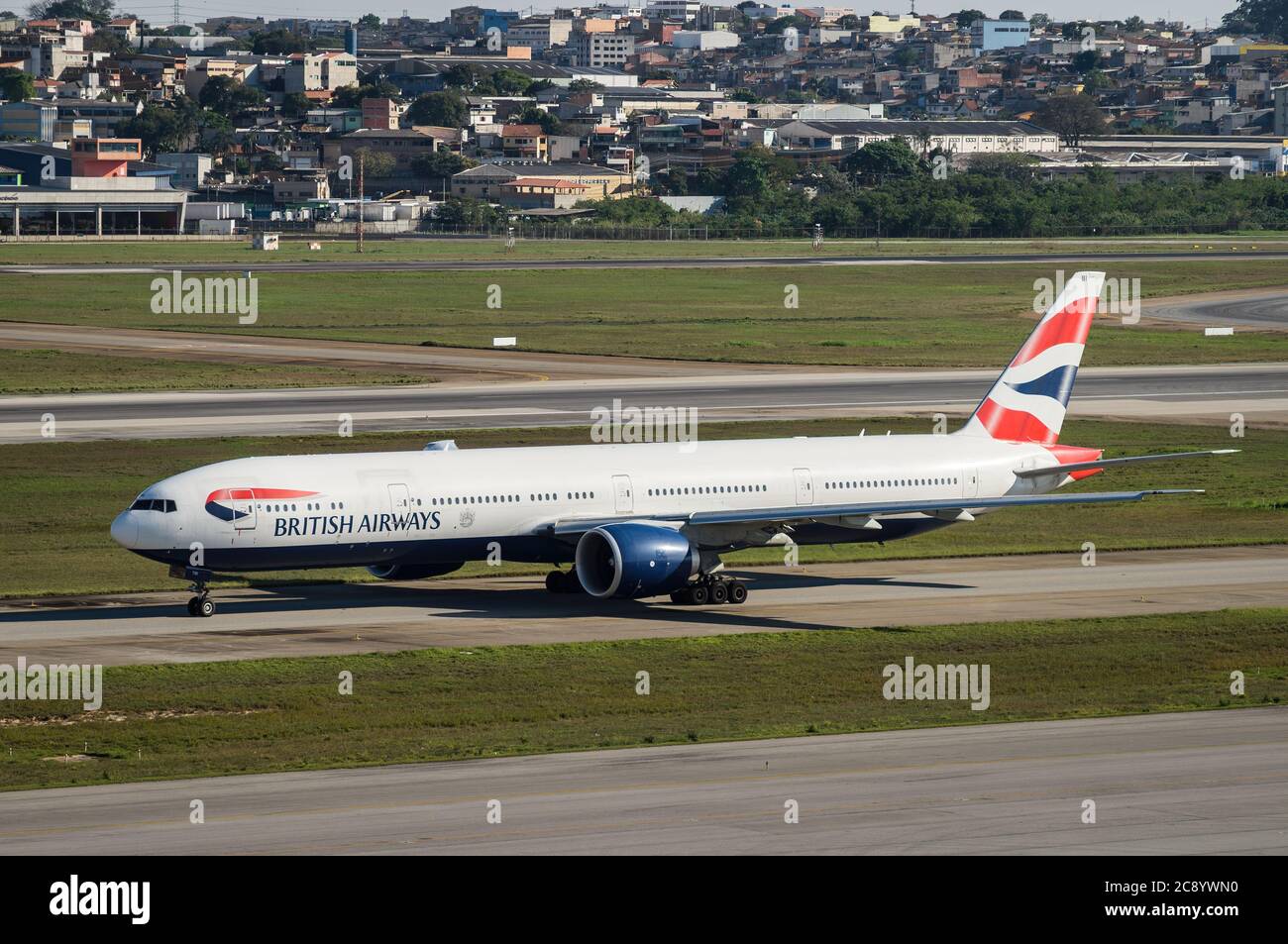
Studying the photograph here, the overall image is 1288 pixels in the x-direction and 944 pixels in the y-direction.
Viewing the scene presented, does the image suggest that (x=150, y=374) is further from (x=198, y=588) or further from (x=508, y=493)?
(x=508, y=493)

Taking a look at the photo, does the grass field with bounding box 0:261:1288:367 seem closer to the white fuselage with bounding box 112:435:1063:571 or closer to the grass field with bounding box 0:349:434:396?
the grass field with bounding box 0:349:434:396

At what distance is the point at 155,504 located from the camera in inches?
1917

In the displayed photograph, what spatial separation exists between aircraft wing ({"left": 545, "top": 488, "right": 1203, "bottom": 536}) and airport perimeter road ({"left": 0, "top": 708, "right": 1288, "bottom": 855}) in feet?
48.6

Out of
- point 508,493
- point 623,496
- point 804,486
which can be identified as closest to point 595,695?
point 508,493

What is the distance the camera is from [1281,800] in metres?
31.9

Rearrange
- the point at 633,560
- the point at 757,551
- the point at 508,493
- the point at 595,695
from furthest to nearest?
1. the point at 757,551
2. the point at 508,493
3. the point at 633,560
4. the point at 595,695

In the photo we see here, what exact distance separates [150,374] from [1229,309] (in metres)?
89.4

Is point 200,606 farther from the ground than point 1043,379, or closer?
closer

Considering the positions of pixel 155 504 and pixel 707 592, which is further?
pixel 707 592

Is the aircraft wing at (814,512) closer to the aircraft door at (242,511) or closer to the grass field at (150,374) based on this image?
the aircraft door at (242,511)
